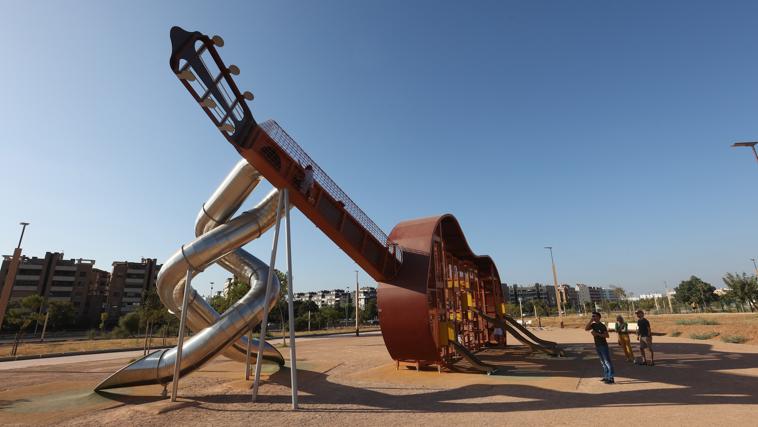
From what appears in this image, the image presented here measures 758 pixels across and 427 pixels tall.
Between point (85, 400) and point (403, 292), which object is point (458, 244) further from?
point (85, 400)

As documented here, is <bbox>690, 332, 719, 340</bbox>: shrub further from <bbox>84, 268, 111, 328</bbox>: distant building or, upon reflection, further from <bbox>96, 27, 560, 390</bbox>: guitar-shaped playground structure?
<bbox>84, 268, 111, 328</bbox>: distant building

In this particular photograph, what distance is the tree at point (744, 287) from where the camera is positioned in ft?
179

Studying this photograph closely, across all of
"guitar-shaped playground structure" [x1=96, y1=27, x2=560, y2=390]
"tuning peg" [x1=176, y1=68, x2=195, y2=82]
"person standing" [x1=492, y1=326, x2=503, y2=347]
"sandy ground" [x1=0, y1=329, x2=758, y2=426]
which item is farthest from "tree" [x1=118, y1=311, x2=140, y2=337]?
"tuning peg" [x1=176, y1=68, x2=195, y2=82]

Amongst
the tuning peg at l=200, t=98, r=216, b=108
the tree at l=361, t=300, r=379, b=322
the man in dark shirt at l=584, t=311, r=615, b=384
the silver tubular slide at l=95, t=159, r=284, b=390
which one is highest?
the tuning peg at l=200, t=98, r=216, b=108

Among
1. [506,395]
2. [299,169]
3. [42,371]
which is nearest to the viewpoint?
[506,395]

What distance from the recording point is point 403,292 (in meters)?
14.8

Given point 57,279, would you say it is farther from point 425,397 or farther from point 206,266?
point 425,397

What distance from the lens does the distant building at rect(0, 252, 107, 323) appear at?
79.2 m

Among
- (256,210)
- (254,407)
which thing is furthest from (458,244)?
(254,407)

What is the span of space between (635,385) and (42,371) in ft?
91.3

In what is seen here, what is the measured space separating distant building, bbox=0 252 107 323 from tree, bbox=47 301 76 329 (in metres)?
10.4

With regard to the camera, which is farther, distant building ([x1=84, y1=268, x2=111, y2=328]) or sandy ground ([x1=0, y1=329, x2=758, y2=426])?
distant building ([x1=84, y1=268, x2=111, y2=328])

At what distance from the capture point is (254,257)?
49.9 feet

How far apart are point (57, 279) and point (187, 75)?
4162 inches
